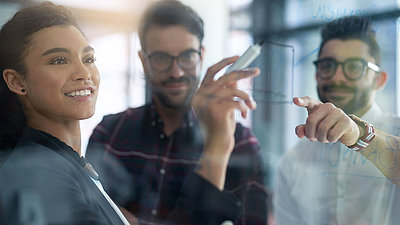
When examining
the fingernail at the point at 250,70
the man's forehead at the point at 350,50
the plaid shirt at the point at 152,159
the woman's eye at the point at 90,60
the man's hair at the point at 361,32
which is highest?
the man's hair at the point at 361,32

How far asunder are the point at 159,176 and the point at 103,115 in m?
0.14

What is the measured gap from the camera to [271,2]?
0.69 m

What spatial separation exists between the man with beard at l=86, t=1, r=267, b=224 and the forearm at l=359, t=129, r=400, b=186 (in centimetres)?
19

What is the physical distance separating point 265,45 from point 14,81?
14.7 inches

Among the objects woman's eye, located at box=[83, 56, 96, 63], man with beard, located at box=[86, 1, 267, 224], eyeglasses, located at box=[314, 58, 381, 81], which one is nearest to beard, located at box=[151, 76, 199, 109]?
man with beard, located at box=[86, 1, 267, 224]

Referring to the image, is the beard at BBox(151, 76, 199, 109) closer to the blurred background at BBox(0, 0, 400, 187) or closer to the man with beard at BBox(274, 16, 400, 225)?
the blurred background at BBox(0, 0, 400, 187)

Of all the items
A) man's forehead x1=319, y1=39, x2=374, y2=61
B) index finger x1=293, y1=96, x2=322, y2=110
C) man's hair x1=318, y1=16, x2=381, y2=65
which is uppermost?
man's hair x1=318, y1=16, x2=381, y2=65

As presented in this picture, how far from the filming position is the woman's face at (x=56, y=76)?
47 cm

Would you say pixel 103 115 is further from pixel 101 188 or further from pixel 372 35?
pixel 372 35

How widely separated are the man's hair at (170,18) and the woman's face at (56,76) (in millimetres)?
114

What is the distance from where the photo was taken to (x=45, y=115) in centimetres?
49

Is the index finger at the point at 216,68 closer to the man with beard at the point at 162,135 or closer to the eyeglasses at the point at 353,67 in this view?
the man with beard at the point at 162,135

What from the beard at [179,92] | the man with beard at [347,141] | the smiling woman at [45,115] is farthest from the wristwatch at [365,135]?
the smiling woman at [45,115]

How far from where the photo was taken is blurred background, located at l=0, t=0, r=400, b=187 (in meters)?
0.54
